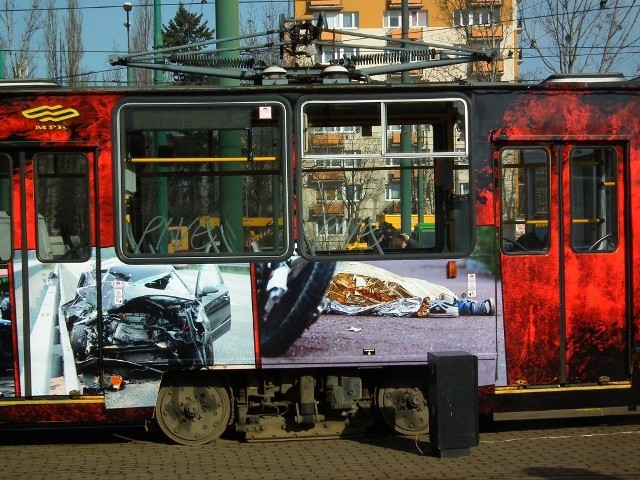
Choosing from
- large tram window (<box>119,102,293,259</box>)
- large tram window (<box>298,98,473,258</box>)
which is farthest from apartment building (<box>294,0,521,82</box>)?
large tram window (<box>119,102,293,259</box>)

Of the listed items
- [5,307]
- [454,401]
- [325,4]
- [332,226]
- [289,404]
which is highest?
[325,4]

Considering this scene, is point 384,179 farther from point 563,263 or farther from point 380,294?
point 563,263

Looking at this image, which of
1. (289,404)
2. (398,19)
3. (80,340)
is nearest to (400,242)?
(289,404)

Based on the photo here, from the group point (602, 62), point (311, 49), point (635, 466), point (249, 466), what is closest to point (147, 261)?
point (249, 466)

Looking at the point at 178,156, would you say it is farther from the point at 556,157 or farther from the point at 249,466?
the point at 556,157

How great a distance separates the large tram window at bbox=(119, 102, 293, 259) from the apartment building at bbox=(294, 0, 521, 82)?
144 cm

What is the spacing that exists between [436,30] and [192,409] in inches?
1448

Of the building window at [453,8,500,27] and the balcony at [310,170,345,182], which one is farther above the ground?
the building window at [453,8,500,27]

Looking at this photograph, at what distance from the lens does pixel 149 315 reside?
29.5 ft

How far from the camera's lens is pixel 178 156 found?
9.09 meters

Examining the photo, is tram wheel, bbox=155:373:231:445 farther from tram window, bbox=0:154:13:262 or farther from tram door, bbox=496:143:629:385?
tram door, bbox=496:143:629:385

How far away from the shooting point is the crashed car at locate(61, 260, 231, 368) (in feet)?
29.3

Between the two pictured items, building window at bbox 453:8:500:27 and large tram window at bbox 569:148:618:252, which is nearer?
large tram window at bbox 569:148:618:252

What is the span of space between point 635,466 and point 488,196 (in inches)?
106
